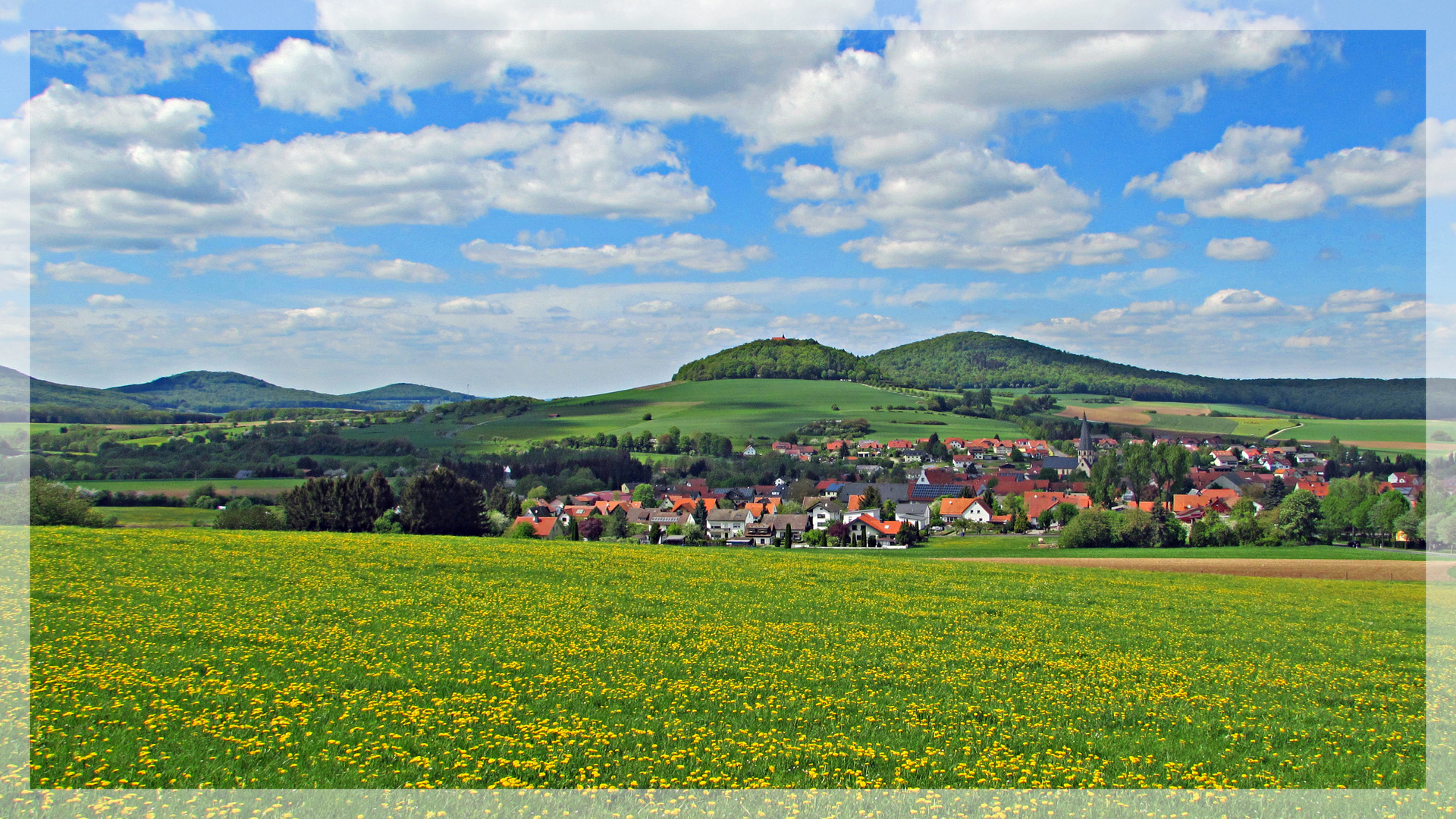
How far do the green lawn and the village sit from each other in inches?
296

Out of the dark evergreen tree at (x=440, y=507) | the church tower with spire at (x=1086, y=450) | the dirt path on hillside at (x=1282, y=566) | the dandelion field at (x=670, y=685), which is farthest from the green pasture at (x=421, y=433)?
the dandelion field at (x=670, y=685)

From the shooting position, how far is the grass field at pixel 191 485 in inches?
3191

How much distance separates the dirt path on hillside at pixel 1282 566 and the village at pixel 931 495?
19.1 metres

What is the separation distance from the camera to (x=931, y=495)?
11888 cm

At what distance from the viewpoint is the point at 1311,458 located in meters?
137

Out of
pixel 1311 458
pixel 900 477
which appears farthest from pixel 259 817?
pixel 1311 458

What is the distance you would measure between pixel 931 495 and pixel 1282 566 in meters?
69.7

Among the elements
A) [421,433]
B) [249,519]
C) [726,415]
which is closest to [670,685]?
[249,519]

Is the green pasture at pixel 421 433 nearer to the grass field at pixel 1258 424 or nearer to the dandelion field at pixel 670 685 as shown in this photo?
the dandelion field at pixel 670 685

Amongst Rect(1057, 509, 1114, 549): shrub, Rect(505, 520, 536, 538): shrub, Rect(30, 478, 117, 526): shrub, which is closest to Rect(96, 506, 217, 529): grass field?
Rect(30, 478, 117, 526): shrub

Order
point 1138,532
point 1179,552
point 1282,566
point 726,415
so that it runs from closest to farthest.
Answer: point 1282,566 → point 1179,552 → point 1138,532 → point 726,415

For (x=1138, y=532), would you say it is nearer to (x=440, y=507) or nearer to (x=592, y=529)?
(x=592, y=529)

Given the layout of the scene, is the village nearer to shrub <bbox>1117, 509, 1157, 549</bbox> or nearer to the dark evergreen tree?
shrub <bbox>1117, 509, 1157, 549</bbox>

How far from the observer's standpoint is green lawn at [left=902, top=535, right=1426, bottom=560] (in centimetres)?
5816
